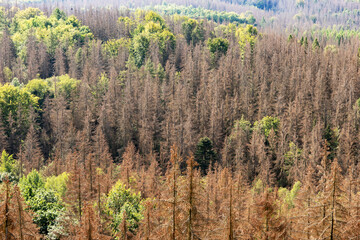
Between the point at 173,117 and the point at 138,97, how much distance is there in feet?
60.2

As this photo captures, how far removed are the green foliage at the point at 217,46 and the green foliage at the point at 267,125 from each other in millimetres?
61740

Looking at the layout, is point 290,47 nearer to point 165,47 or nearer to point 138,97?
point 165,47

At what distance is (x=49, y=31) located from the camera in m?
168

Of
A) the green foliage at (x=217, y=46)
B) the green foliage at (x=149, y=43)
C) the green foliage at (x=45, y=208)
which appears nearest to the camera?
the green foliage at (x=45, y=208)

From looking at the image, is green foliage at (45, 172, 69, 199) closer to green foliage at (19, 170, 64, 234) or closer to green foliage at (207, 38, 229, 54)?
green foliage at (19, 170, 64, 234)

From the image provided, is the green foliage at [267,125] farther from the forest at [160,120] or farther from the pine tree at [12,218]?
the pine tree at [12,218]

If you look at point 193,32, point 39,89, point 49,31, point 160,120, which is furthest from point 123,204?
point 193,32

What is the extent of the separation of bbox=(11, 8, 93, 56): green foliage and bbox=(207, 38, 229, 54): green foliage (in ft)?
166

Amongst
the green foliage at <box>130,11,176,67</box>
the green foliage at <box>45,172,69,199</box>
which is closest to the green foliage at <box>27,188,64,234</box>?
the green foliage at <box>45,172,69,199</box>

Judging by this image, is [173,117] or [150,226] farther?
[173,117]

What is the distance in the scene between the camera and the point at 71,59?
148 meters

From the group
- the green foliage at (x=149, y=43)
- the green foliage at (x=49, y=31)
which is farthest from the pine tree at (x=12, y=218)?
the green foliage at (x=49, y=31)

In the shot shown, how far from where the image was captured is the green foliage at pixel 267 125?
102 metres

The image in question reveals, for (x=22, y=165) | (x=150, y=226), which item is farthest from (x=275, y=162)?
(x=150, y=226)
